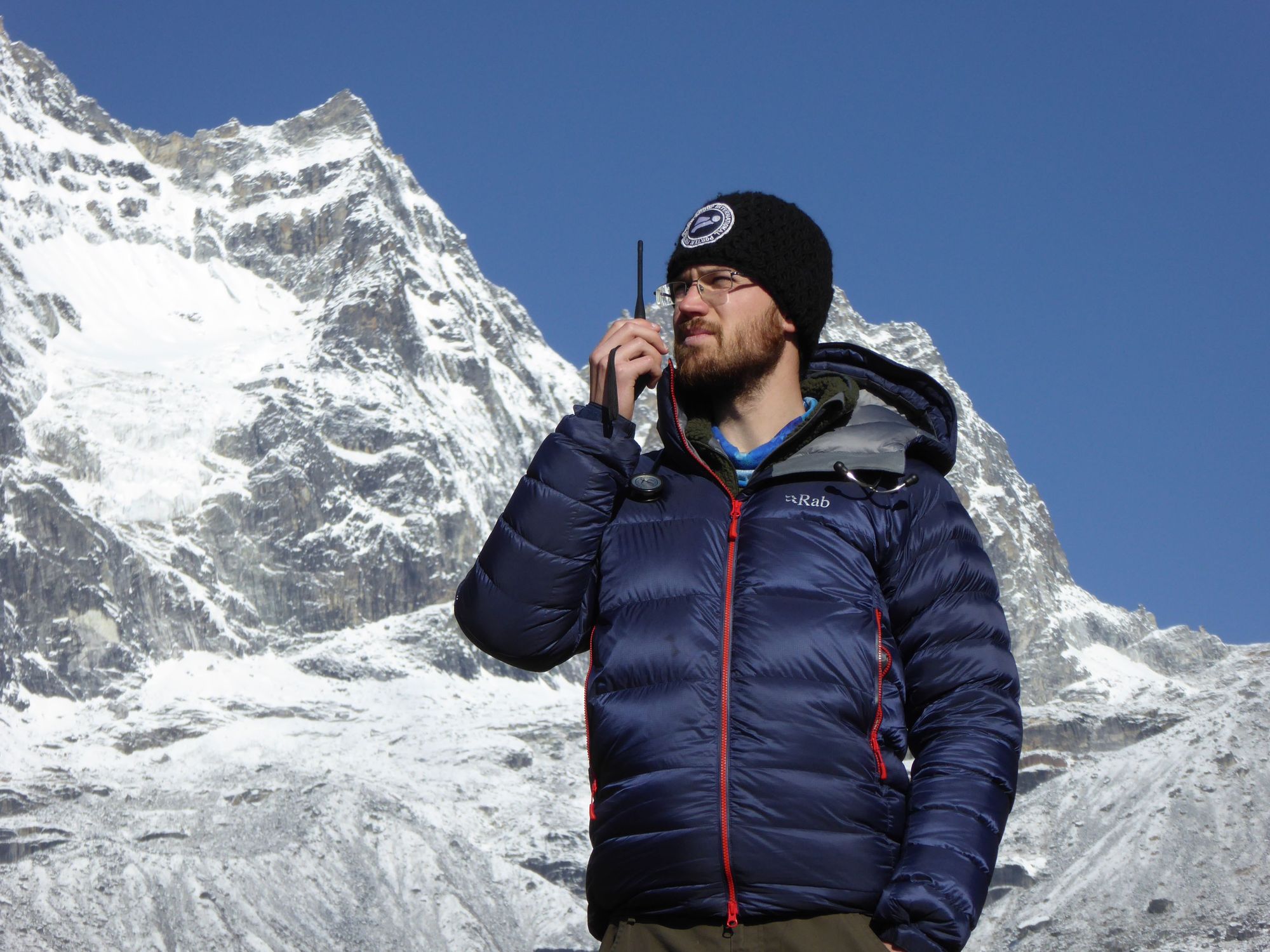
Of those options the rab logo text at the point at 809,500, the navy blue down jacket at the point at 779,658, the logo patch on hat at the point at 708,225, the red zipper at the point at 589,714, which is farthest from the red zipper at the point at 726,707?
the logo patch on hat at the point at 708,225

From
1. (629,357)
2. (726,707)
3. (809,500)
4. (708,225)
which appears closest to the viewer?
(726,707)

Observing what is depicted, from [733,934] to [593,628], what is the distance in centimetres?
116

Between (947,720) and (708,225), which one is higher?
(708,225)

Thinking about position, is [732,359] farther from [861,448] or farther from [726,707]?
[726,707]

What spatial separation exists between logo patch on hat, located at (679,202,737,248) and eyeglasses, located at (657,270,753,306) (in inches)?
4.9

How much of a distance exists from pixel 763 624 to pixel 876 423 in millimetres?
884

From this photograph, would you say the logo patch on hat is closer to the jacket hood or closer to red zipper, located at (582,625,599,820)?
the jacket hood

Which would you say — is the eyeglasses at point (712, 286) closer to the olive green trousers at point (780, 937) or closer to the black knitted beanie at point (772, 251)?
the black knitted beanie at point (772, 251)

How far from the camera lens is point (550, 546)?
5.57 metres

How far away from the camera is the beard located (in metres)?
5.89

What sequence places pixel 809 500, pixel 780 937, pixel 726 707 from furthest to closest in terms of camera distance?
pixel 809 500 → pixel 726 707 → pixel 780 937

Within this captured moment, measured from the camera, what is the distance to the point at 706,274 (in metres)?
6.02

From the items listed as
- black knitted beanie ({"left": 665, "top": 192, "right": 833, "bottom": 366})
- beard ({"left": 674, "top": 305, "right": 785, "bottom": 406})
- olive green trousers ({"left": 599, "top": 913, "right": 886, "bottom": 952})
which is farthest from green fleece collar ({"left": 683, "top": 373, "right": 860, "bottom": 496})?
olive green trousers ({"left": 599, "top": 913, "right": 886, "bottom": 952})

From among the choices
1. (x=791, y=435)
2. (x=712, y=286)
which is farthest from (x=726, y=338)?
(x=791, y=435)
